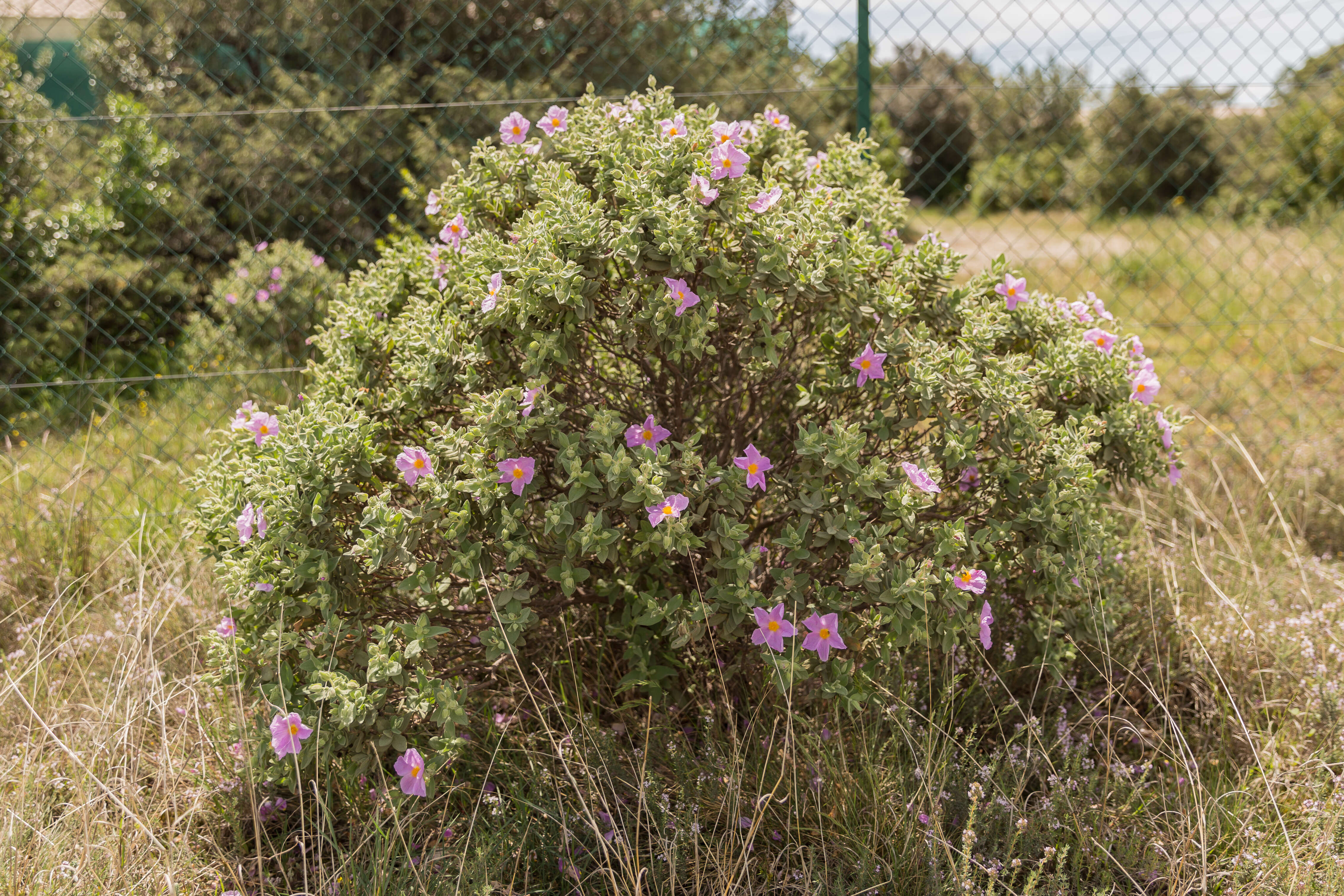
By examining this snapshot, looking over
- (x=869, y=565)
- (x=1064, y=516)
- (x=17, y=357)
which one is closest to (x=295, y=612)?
(x=869, y=565)

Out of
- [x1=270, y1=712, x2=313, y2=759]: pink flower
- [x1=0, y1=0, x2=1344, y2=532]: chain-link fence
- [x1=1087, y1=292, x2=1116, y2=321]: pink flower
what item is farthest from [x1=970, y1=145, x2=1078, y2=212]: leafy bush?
[x1=270, y1=712, x2=313, y2=759]: pink flower

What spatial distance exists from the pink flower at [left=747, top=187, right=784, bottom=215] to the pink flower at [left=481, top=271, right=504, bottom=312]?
0.44 m

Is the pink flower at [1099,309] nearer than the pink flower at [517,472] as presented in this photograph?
No

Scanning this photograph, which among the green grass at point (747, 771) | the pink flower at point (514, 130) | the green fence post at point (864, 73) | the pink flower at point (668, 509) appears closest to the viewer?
the pink flower at point (668, 509)

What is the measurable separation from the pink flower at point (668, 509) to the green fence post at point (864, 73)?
68.4 inches

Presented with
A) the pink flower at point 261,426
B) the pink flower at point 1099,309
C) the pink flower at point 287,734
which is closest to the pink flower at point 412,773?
the pink flower at point 287,734

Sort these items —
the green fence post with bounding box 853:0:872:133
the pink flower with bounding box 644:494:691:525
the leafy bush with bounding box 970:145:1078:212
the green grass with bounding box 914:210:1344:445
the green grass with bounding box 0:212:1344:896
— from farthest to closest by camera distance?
the leafy bush with bounding box 970:145:1078:212
the green grass with bounding box 914:210:1344:445
the green fence post with bounding box 853:0:872:133
the green grass with bounding box 0:212:1344:896
the pink flower with bounding box 644:494:691:525

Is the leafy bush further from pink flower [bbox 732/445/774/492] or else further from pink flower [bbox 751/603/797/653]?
pink flower [bbox 751/603/797/653]

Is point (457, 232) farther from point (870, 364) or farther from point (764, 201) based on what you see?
point (870, 364)

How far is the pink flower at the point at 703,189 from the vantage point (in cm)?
A: 154

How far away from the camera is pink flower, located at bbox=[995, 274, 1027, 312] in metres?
1.93

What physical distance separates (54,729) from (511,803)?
981 millimetres

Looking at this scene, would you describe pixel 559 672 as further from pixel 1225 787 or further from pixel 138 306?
pixel 138 306

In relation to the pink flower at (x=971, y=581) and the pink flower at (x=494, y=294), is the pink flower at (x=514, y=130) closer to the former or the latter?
the pink flower at (x=494, y=294)
